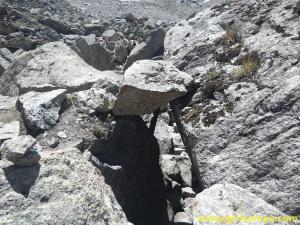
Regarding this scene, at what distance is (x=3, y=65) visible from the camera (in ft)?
58.4

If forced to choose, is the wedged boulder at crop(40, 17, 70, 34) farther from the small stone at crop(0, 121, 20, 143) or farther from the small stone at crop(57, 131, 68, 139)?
the small stone at crop(57, 131, 68, 139)

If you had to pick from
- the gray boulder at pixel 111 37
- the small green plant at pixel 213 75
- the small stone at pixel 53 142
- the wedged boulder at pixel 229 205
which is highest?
the small green plant at pixel 213 75

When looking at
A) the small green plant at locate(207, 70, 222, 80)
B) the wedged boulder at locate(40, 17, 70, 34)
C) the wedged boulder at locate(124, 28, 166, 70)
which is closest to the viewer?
the small green plant at locate(207, 70, 222, 80)

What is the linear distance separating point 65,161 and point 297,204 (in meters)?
4.66

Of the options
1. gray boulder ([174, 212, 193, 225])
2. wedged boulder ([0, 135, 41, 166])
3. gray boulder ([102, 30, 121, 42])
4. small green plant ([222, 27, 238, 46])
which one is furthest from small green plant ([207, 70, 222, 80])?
gray boulder ([102, 30, 121, 42])

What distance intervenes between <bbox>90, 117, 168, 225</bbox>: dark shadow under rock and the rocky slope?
4 cm

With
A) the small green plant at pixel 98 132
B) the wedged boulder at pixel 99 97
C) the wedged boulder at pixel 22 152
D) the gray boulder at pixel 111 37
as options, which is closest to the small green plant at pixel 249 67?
the wedged boulder at pixel 99 97

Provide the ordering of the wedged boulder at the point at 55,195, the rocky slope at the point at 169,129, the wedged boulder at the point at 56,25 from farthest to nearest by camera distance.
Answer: the wedged boulder at the point at 56,25, the rocky slope at the point at 169,129, the wedged boulder at the point at 55,195

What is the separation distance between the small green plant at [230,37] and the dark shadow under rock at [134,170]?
148 inches

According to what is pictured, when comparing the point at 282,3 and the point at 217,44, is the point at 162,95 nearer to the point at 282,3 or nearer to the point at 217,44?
the point at 217,44

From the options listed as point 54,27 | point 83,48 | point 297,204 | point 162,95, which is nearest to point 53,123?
point 162,95

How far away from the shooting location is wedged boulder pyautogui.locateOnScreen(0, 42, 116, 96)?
13.3 m

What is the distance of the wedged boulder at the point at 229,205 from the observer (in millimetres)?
7574

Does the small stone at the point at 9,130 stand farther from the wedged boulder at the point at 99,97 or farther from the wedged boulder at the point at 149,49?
the wedged boulder at the point at 149,49
